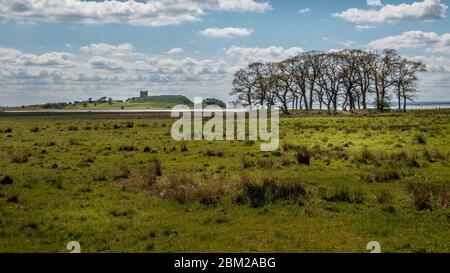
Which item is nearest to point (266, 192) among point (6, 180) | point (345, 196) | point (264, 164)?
point (345, 196)

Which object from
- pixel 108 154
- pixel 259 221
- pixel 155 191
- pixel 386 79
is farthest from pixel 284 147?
pixel 386 79

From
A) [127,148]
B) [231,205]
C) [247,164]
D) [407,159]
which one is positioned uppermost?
[127,148]

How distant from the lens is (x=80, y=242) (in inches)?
444

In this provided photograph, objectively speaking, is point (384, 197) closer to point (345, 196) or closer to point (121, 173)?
point (345, 196)

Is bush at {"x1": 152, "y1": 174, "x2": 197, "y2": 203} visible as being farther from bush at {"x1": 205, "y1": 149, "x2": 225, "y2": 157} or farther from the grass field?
bush at {"x1": 205, "y1": 149, "x2": 225, "y2": 157}

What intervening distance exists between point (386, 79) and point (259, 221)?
83603 millimetres

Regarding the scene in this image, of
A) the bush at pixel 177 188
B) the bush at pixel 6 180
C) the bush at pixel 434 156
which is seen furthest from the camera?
the bush at pixel 434 156

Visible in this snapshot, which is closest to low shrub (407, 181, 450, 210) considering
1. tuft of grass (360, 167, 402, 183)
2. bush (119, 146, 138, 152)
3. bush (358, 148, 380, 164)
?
tuft of grass (360, 167, 402, 183)

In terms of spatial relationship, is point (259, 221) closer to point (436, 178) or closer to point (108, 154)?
point (436, 178)

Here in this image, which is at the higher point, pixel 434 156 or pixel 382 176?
pixel 434 156

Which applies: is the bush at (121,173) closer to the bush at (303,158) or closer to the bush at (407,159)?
the bush at (303,158)

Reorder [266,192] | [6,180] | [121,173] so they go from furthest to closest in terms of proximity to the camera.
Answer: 1. [121,173]
2. [6,180]
3. [266,192]

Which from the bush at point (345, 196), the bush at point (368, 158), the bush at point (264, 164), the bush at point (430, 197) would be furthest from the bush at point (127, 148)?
the bush at point (430, 197)

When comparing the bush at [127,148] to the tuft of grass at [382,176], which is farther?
the bush at [127,148]
